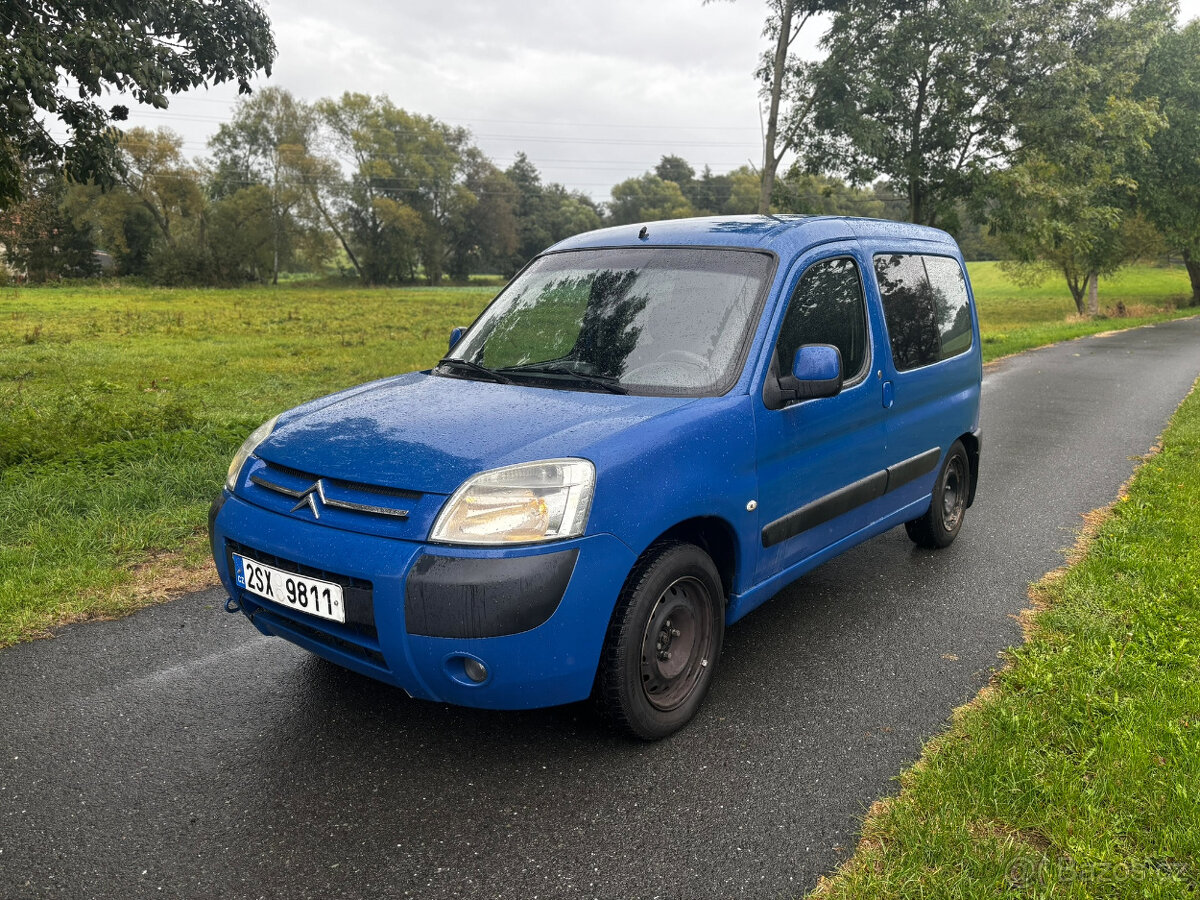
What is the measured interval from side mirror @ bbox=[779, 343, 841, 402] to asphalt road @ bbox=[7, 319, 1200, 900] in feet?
4.02

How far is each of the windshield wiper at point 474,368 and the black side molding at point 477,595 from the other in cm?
116

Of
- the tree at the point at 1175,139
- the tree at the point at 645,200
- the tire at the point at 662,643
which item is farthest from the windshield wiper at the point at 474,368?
the tree at the point at 645,200

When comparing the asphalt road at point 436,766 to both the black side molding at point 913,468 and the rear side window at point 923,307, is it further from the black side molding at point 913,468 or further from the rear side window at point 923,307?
the rear side window at point 923,307

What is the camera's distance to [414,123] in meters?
76.1

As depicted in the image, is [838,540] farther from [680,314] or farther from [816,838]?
[816,838]

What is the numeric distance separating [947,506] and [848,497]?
69.9 inches

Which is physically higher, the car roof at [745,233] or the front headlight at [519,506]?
the car roof at [745,233]

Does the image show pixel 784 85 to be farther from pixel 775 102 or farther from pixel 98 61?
pixel 98 61

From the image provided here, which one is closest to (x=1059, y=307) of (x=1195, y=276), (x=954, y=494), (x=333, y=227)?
(x=1195, y=276)

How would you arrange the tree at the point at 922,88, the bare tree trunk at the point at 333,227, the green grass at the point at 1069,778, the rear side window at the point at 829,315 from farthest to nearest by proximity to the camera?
the bare tree trunk at the point at 333,227 < the tree at the point at 922,88 < the rear side window at the point at 829,315 < the green grass at the point at 1069,778

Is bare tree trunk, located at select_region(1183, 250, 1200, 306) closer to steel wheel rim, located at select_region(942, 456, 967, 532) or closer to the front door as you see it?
steel wheel rim, located at select_region(942, 456, 967, 532)

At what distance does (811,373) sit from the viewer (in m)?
3.31

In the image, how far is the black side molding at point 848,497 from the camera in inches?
139

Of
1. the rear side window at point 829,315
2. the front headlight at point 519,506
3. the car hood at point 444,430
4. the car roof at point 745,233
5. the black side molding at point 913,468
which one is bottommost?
the black side molding at point 913,468
